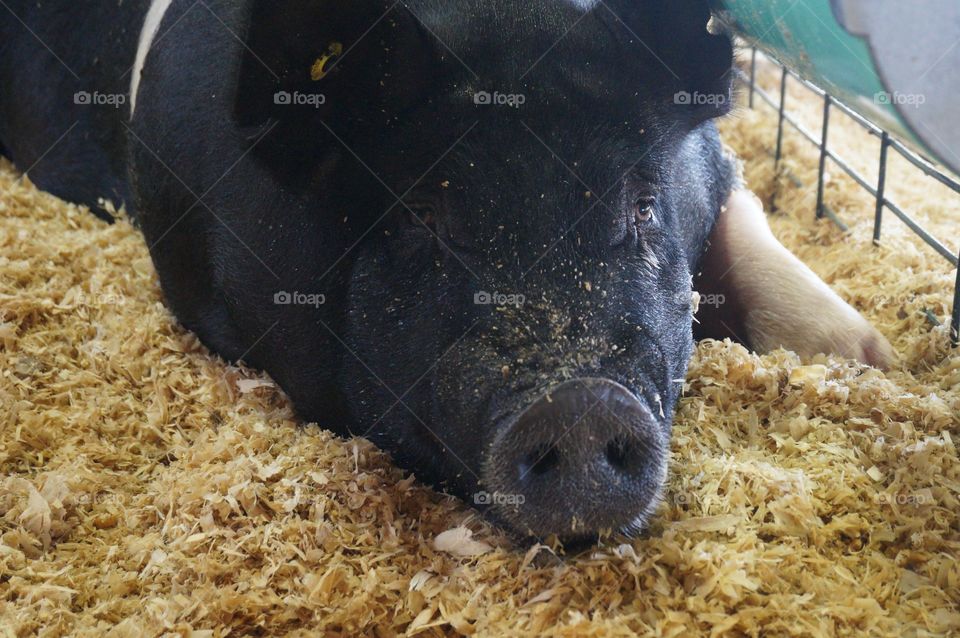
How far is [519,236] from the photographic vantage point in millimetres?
2463

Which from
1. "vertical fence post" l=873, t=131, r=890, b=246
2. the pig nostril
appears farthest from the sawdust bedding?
"vertical fence post" l=873, t=131, r=890, b=246

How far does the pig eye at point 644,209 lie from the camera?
2.68 m

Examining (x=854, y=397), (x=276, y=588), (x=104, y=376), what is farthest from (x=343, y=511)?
(x=854, y=397)

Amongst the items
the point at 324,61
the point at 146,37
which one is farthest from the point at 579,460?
the point at 146,37

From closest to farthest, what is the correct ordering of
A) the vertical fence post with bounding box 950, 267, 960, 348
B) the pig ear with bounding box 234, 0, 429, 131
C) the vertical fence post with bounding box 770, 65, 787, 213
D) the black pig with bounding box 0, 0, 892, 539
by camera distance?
the black pig with bounding box 0, 0, 892, 539 → the pig ear with bounding box 234, 0, 429, 131 → the vertical fence post with bounding box 950, 267, 960, 348 → the vertical fence post with bounding box 770, 65, 787, 213

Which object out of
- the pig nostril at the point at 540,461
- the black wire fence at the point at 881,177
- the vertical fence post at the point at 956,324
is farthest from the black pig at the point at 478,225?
the vertical fence post at the point at 956,324

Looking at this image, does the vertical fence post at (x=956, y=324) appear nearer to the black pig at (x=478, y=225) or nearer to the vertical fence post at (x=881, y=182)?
the vertical fence post at (x=881, y=182)

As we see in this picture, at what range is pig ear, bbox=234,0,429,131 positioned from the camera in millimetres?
2598

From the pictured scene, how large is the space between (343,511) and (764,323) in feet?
5.65

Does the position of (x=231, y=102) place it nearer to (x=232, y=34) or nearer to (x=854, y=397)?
(x=232, y=34)

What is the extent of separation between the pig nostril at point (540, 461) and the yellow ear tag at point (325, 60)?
1.21 meters

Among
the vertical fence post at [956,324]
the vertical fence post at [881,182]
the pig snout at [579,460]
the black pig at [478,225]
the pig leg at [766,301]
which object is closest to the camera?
the pig snout at [579,460]

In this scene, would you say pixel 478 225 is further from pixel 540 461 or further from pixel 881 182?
pixel 881 182

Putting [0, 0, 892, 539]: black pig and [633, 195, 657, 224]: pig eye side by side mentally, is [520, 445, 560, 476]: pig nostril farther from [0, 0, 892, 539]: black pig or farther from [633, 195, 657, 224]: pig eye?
[633, 195, 657, 224]: pig eye
